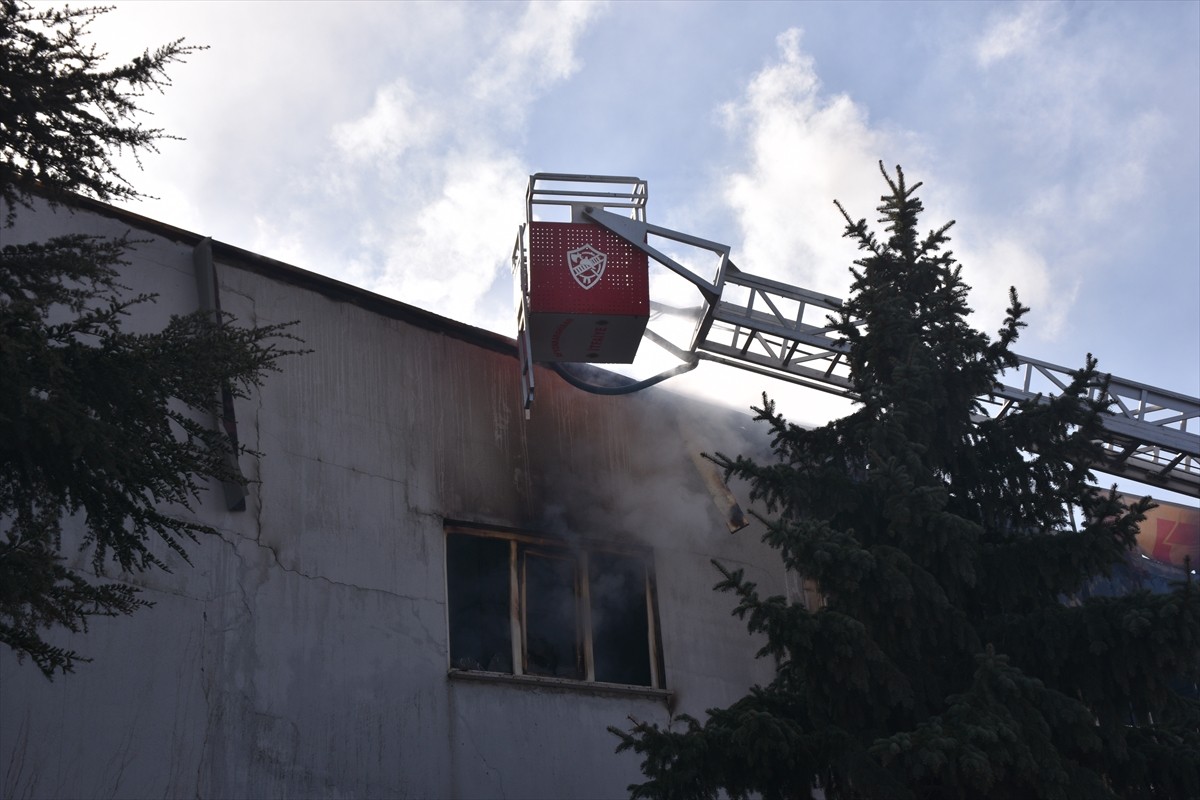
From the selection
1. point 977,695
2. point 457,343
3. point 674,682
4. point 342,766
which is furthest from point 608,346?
point 977,695

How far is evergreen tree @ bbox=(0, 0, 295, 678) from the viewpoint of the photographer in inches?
216

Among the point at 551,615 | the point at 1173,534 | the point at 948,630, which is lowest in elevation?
the point at 948,630

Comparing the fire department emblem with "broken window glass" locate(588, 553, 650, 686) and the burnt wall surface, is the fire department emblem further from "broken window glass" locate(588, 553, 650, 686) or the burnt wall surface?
"broken window glass" locate(588, 553, 650, 686)

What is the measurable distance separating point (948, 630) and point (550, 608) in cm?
521

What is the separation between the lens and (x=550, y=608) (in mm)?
12914

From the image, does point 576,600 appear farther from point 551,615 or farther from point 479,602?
point 479,602

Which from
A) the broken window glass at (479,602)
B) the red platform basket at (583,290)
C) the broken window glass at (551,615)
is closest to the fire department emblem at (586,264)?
the red platform basket at (583,290)

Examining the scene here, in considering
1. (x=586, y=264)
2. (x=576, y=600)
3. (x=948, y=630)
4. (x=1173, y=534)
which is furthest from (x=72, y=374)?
(x=1173, y=534)

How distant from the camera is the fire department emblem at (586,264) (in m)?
12.1

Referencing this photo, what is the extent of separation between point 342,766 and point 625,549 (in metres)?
4.22

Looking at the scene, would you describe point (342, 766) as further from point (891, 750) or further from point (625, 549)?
point (891, 750)

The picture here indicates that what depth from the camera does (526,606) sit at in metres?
12.7

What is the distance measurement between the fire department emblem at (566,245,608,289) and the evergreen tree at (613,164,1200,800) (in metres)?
3.11

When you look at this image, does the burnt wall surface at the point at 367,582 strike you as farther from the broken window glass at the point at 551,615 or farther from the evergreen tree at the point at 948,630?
the evergreen tree at the point at 948,630
